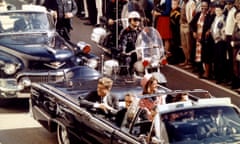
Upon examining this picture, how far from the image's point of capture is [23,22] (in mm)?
16141

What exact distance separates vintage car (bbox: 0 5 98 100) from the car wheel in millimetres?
2654

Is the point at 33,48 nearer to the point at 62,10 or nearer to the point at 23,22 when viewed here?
the point at 23,22

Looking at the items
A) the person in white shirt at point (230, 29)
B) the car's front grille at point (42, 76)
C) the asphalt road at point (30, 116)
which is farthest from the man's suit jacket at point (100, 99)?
the person in white shirt at point (230, 29)

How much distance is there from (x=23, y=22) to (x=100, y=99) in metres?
5.41

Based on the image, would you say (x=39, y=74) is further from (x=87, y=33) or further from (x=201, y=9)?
(x=87, y=33)

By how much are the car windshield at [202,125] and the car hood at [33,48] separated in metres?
5.84

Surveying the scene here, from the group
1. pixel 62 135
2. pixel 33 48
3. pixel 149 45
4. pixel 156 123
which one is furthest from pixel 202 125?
pixel 33 48

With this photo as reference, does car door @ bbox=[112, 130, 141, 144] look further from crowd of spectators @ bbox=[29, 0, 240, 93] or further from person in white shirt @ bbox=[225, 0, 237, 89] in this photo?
person in white shirt @ bbox=[225, 0, 237, 89]

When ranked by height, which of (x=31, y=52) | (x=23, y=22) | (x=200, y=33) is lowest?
(x=31, y=52)

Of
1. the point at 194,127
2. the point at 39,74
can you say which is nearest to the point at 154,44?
the point at 39,74

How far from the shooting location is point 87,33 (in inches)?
907

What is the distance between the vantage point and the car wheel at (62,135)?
37.7ft

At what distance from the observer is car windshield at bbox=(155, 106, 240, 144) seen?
9133 millimetres

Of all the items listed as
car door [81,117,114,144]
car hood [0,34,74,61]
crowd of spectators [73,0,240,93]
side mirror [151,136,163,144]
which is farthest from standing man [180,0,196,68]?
side mirror [151,136,163,144]
